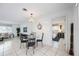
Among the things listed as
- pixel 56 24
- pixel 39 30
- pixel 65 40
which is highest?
pixel 56 24

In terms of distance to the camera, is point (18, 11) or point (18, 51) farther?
point (18, 51)

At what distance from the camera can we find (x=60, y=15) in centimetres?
332

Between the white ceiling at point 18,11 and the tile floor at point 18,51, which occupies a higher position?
the white ceiling at point 18,11

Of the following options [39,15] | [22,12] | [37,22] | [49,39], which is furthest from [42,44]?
[22,12]

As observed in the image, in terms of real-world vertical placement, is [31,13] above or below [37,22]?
above

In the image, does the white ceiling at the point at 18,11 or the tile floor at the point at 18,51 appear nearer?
the white ceiling at the point at 18,11

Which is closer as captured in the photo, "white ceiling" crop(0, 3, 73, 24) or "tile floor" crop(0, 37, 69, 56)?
"white ceiling" crop(0, 3, 73, 24)

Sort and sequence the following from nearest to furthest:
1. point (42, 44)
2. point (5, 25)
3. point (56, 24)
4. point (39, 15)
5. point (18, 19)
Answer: point (5, 25) < point (18, 19) < point (39, 15) < point (56, 24) < point (42, 44)

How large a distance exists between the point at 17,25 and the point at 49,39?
5.67ft

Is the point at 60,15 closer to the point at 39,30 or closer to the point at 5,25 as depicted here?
the point at 39,30

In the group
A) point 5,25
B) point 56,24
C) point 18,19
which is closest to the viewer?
point 5,25

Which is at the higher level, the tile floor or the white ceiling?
the white ceiling

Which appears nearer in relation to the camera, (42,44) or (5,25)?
(5,25)

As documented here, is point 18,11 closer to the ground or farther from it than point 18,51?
farther from it
